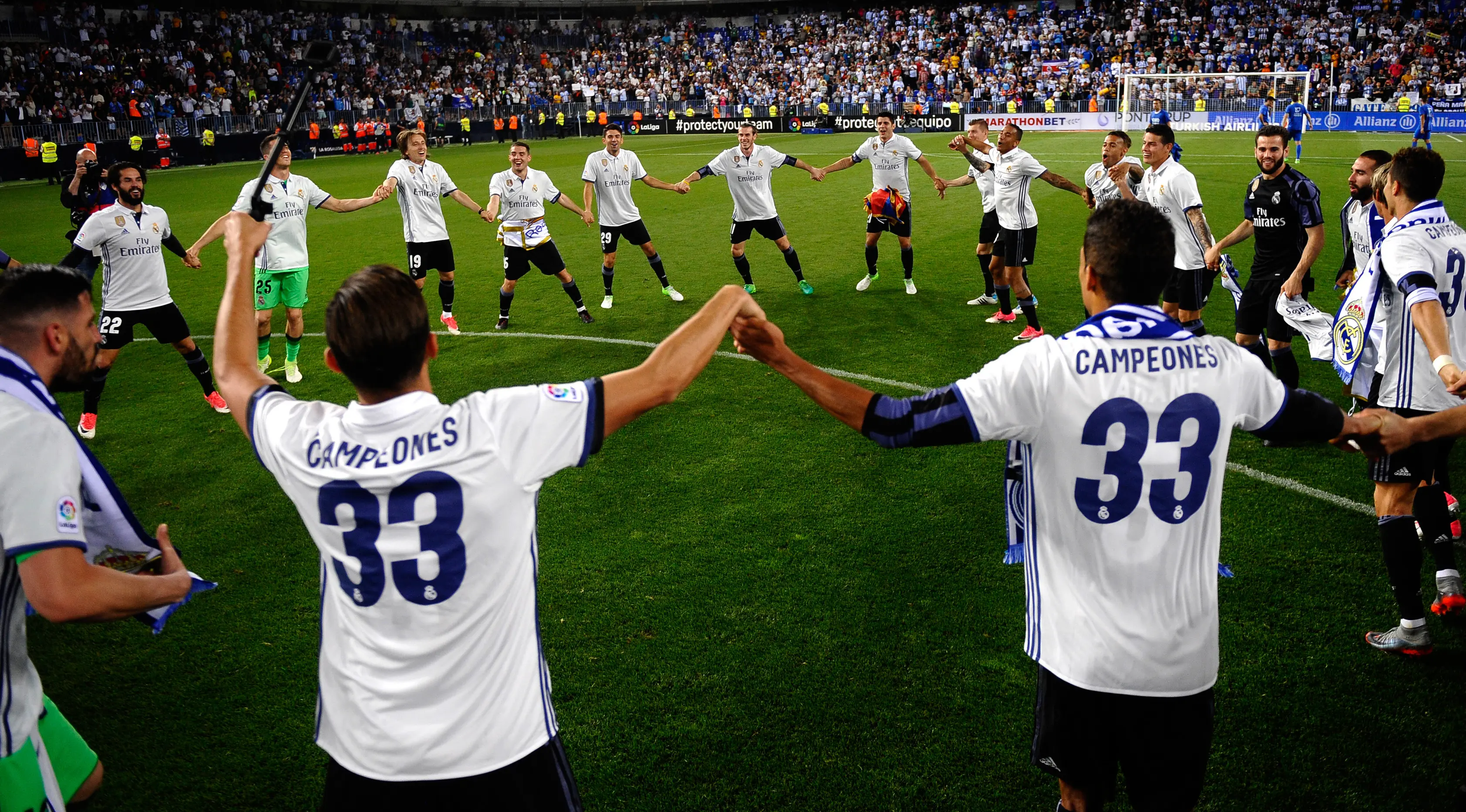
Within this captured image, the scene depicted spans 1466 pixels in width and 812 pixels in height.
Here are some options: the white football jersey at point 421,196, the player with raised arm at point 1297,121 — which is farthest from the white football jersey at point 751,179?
the player with raised arm at point 1297,121

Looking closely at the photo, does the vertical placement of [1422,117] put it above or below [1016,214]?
above

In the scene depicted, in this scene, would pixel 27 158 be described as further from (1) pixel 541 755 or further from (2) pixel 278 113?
(1) pixel 541 755

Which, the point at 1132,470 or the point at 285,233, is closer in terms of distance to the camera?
the point at 1132,470

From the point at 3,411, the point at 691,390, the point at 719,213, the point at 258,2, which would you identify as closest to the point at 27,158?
the point at 258,2

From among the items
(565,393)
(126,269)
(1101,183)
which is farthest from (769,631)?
(1101,183)

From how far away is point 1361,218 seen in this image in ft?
23.4

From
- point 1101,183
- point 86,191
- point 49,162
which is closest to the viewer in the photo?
point 1101,183

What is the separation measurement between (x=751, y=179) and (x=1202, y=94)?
3189 centimetres

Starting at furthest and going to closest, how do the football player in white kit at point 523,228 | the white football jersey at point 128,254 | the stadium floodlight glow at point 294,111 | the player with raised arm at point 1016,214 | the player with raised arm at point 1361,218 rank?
the football player in white kit at point 523,228
the player with raised arm at point 1016,214
the white football jersey at point 128,254
the player with raised arm at point 1361,218
the stadium floodlight glow at point 294,111

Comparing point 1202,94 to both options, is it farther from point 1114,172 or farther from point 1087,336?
point 1087,336

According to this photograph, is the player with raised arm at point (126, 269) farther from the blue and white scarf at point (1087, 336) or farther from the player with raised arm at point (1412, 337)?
the player with raised arm at point (1412, 337)

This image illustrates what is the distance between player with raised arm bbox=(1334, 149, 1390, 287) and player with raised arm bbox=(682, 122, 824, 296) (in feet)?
24.1

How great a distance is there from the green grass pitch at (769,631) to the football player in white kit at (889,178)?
132 inches

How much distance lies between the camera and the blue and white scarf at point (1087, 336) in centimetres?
276
